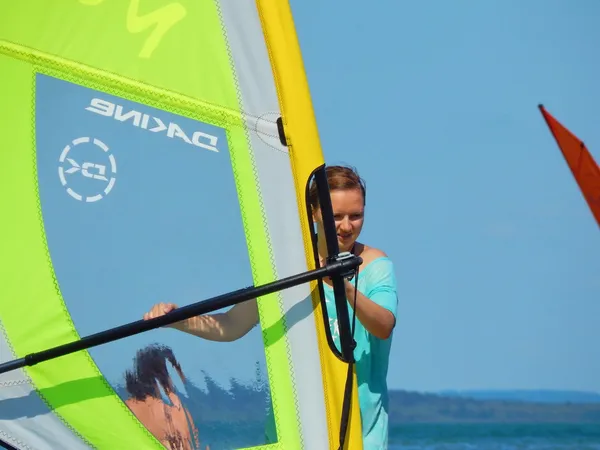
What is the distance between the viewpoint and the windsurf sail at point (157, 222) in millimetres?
2320

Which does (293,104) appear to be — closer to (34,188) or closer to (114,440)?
(34,188)

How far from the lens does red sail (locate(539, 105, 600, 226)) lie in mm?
10156

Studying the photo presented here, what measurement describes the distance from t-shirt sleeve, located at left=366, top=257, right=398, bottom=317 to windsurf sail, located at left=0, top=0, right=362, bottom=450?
26 centimetres

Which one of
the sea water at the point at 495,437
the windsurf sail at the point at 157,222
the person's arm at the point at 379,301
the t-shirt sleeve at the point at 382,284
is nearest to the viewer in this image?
the windsurf sail at the point at 157,222

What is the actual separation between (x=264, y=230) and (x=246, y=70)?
0.35 metres

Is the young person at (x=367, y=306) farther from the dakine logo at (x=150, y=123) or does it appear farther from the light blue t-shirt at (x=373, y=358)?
the dakine logo at (x=150, y=123)

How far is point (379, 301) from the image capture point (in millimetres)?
2537

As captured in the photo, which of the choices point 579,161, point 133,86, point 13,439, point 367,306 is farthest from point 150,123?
point 579,161

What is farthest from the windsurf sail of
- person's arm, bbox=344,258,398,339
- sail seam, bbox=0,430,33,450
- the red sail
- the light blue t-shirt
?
the red sail

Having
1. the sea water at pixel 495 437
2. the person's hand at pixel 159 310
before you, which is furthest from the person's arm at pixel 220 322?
the sea water at pixel 495 437

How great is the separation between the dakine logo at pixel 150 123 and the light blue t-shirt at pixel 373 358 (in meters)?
0.48

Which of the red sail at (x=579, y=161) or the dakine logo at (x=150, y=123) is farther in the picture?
the red sail at (x=579, y=161)

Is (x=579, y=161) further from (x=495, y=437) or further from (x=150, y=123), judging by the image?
(x=150, y=123)

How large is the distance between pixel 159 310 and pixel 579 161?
851cm
